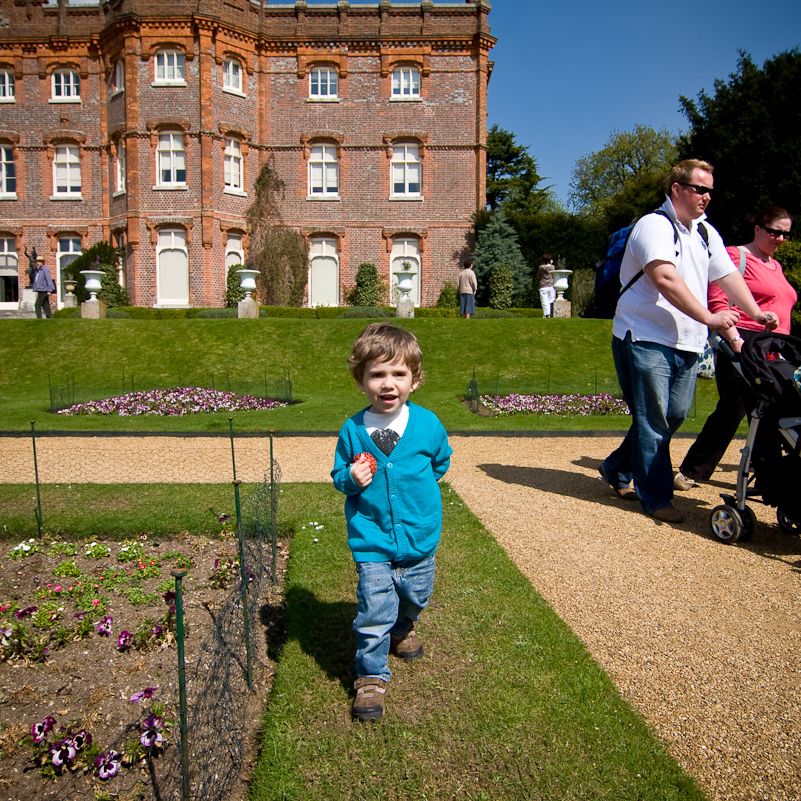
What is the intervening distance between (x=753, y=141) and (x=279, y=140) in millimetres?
16599

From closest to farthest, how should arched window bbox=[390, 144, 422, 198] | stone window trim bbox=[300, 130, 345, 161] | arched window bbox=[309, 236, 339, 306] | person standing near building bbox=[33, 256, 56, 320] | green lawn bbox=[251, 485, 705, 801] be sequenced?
1. green lawn bbox=[251, 485, 705, 801]
2. person standing near building bbox=[33, 256, 56, 320]
3. stone window trim bbox=[300, 130, 345, 161]
4. arched window bbox=[390, 144, 422, 198]
5. arched window bbox=[309, 236, 339, 306]

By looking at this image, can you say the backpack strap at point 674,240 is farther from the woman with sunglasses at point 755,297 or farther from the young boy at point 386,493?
the young boy at point 386,493

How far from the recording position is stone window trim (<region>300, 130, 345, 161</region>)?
25094 millimetres

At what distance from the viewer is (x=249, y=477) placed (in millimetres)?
6008

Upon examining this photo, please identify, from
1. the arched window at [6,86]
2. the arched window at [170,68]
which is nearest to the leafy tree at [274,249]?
the arched window at [170,68]

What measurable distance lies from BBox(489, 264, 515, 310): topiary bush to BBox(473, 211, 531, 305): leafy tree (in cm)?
44

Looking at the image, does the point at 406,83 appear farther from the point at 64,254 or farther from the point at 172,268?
the point at 64,254

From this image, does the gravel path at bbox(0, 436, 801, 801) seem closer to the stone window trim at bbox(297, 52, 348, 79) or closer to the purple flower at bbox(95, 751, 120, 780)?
the purple flower at bbox(95, 751, 120, 780)

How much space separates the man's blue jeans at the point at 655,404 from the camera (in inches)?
174

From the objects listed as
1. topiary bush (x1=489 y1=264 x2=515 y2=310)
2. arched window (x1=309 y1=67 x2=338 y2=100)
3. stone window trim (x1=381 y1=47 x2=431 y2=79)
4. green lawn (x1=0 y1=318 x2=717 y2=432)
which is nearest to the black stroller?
green lawn (x1=0 y1=318 x2=717 y2=432)

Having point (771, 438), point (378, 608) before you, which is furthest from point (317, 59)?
point (378, 608)

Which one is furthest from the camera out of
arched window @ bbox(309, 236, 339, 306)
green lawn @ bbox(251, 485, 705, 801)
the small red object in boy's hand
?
arched window @ bbox(309, 236, 339, 306)

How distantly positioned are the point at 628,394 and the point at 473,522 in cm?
146

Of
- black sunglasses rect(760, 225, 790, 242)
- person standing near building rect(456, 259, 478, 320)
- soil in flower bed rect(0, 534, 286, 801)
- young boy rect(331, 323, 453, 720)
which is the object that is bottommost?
soil in flower bed rect(0, 534, 286, 801)
